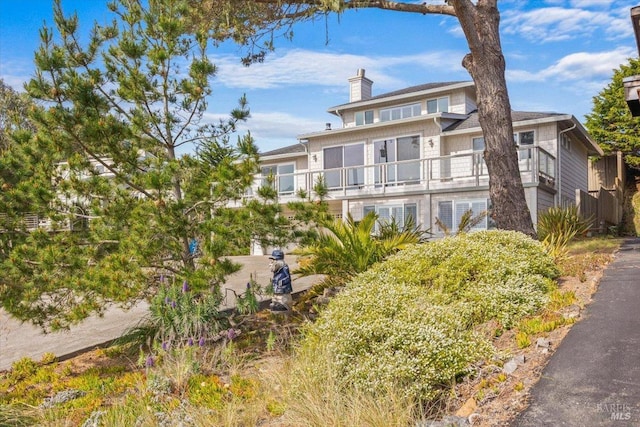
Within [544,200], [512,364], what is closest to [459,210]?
[544,200]

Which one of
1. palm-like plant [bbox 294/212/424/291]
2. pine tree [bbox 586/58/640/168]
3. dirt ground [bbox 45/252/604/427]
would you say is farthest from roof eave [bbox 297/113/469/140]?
dirt ground [bbox 45/252/604/427]

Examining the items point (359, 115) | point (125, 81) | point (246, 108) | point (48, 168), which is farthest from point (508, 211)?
point (359, 115)

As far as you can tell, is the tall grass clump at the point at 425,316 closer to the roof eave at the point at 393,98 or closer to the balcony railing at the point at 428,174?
the balcony railing at the point at 428,174

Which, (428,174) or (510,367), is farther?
(428,174)

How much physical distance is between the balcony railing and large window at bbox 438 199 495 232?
1.96 feet

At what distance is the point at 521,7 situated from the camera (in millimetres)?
14164

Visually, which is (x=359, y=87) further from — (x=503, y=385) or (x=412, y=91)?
(x=503, y=385)

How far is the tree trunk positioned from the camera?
1037 centimetres

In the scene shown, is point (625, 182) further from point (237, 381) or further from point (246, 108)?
point (237, 381)

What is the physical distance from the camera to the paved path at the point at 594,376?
3279 millimetres

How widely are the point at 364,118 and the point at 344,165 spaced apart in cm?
281

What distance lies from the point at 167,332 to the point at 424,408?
3.97 meters

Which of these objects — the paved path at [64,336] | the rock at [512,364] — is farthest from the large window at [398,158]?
the rock at [512,364]

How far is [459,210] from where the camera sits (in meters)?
18.8
